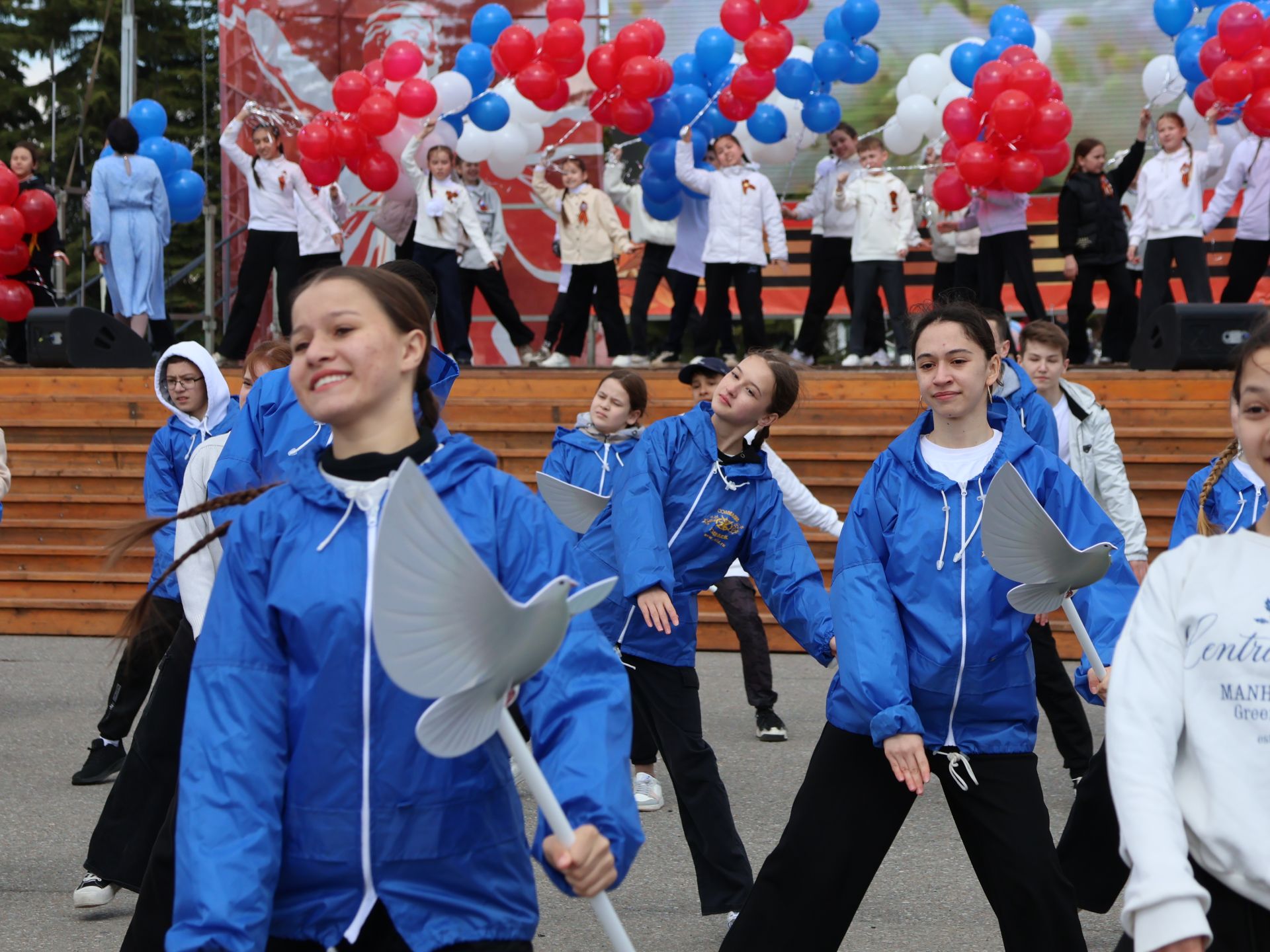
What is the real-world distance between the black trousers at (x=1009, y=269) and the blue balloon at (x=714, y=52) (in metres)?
2.44

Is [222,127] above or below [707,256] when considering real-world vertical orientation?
above

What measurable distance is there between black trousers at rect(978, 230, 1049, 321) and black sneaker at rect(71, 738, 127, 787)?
7210 mm

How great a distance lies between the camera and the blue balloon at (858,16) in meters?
11.7

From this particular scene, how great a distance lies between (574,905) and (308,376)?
298 centimetres

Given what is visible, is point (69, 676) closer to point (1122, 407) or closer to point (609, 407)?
point (609, 407)

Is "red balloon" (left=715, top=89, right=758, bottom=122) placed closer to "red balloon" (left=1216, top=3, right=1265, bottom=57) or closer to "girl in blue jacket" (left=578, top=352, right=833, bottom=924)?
"red balloon" (left=1216, top=3, right=1265, bottom=57)

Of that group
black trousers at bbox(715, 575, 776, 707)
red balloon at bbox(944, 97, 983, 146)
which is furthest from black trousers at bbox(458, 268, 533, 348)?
black trousers at bbox(715, 575, 776, 707)

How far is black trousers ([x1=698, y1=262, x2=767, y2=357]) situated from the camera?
38.6 ft

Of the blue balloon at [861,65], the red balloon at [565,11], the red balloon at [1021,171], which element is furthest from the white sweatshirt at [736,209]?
the red balloon at [1021,171]

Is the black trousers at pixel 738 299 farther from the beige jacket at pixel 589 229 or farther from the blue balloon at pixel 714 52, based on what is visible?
the blue balloon at pixel 714 52

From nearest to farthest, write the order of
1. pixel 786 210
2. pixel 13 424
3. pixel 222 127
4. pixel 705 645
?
pixel 705 645, pixel 13 424, pixel 786 210, pixel 222 127

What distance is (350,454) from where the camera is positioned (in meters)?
2.53

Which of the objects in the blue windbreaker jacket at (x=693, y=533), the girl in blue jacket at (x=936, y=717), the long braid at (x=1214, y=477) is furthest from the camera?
A: the blue windbreaker jacket at (x=693, y=533)

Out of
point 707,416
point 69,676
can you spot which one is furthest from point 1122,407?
point 69,676
